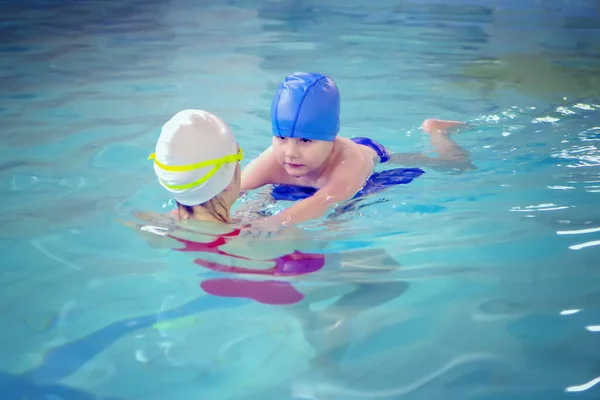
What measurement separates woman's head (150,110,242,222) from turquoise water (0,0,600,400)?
404 millimetres

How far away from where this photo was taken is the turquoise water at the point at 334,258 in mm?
2760

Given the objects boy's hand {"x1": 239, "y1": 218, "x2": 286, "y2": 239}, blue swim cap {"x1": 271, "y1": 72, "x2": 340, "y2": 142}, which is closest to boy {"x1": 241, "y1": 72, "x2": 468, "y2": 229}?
blue swim cap {"x1": 271, "y1": 72, "x2": 340, "y2": 142}

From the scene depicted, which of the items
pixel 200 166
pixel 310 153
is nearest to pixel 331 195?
pixel 310 153

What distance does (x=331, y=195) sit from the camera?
443 cm

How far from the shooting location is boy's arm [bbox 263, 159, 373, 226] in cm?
407

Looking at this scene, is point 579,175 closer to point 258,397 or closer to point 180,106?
point 258,397

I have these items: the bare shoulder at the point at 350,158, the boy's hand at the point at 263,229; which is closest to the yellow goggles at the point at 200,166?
the boy's hand at the point at 263,229

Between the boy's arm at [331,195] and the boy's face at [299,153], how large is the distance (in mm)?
156

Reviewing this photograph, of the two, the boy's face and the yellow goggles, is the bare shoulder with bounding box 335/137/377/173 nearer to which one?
the boy's face

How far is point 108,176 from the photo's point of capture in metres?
5.17

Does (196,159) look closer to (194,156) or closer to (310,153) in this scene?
(194,156)

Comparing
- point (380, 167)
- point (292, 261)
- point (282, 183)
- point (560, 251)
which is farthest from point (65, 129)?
point (560, 251)

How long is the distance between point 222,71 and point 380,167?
13.5 ft

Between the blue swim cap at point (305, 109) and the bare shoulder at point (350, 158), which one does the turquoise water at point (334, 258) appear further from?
the blue swim cap at point (305, 109)
